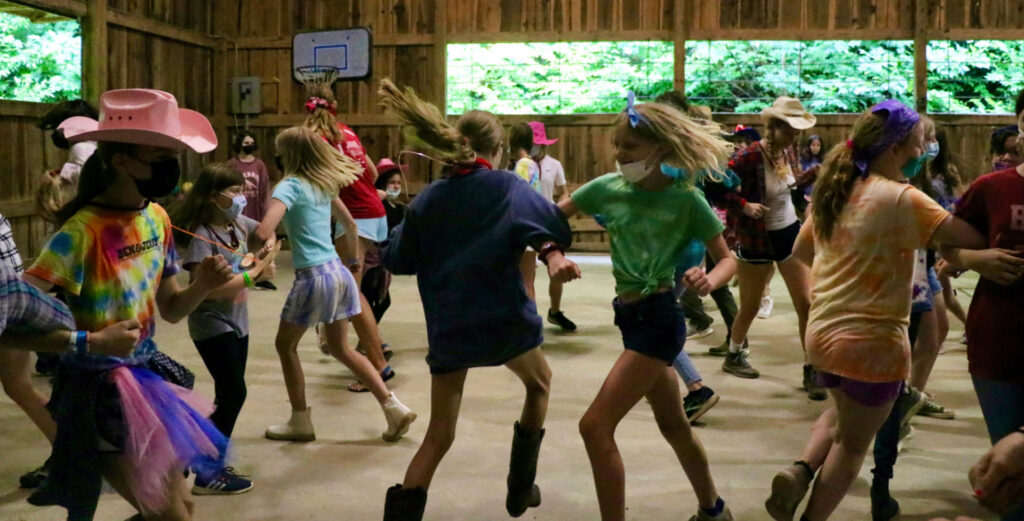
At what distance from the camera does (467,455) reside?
4.90 m

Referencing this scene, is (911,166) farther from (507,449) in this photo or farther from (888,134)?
(507,449)

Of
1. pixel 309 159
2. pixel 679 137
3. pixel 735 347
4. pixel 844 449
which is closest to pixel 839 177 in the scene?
pixel 679 137

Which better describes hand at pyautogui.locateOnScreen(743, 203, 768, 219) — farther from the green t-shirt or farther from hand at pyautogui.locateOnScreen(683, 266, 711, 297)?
hand at pyautogui.locateOnScreen(683, 266, 711, 297)

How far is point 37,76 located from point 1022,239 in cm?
1032

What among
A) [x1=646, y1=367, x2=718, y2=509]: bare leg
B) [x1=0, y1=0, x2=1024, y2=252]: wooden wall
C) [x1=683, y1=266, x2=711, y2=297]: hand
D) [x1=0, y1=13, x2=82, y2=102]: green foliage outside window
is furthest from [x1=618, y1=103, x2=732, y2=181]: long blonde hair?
[x1=0, y1=0, x2=1024, y2=252]: wooden wall

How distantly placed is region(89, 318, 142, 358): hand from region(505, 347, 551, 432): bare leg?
129 centimetres

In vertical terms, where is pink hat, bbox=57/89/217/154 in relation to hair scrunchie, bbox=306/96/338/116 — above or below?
below

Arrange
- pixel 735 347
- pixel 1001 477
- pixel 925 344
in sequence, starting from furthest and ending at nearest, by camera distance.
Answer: pixel 735 347 < pixel 925 344 < pixel 1001 477

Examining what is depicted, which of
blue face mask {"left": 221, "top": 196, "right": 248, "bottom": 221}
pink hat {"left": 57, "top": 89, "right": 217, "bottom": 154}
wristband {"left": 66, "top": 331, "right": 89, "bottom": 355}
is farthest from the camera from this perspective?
blue face mask {"left": 221, "top": 196, "right": 248, "bottom": 221}

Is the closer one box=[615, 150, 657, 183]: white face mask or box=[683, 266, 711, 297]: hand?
box=[683, 266, 711, 297]: hand

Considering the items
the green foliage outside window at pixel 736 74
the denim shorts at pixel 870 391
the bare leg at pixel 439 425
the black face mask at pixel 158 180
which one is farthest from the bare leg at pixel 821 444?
the green foliage outside window at pixel 736 74

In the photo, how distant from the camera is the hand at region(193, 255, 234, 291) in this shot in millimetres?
2963

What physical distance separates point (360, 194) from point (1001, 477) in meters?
5.32

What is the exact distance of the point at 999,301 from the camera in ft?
10.1
